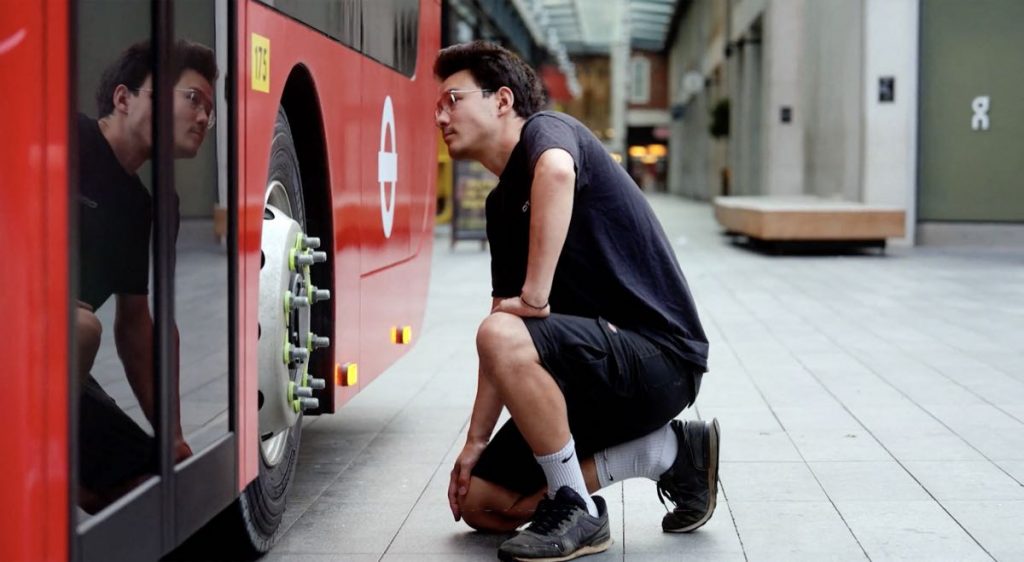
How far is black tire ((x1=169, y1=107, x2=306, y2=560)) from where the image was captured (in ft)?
12.3

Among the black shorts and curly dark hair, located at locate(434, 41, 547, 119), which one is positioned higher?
curly dark hair, located at locate(434, 41, 547, 119)

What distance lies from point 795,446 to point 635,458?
1.65 m

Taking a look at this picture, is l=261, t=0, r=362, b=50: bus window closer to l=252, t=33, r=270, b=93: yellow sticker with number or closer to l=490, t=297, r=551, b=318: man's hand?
l=252, t=33, r=270, b=93: yellow sticker with number

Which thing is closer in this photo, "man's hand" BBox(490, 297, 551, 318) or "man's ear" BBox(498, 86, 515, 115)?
"man's hand" BBox(490, 297, 551, 318)

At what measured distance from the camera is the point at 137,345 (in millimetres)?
2588

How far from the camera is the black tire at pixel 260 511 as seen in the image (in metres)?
3.75

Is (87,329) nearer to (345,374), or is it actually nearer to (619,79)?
(345,374)

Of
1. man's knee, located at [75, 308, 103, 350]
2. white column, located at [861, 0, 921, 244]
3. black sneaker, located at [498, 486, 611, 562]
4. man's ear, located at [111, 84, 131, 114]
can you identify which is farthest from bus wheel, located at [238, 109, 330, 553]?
white column, located at [861, 0, 921, 244]

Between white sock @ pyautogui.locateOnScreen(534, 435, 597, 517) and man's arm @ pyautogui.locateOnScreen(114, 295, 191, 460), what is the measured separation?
141cm

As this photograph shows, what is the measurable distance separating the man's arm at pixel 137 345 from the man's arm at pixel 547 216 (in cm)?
129

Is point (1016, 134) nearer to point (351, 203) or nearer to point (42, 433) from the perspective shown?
point (351, 203)

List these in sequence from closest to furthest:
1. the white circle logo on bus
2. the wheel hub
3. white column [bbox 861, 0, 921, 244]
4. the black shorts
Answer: the wheel hub < the black shorts < the white circle logo on bus < white column [bbox 861, 0, 921, 244]

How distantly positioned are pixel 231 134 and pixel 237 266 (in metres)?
0.28

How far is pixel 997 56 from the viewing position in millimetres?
17984
